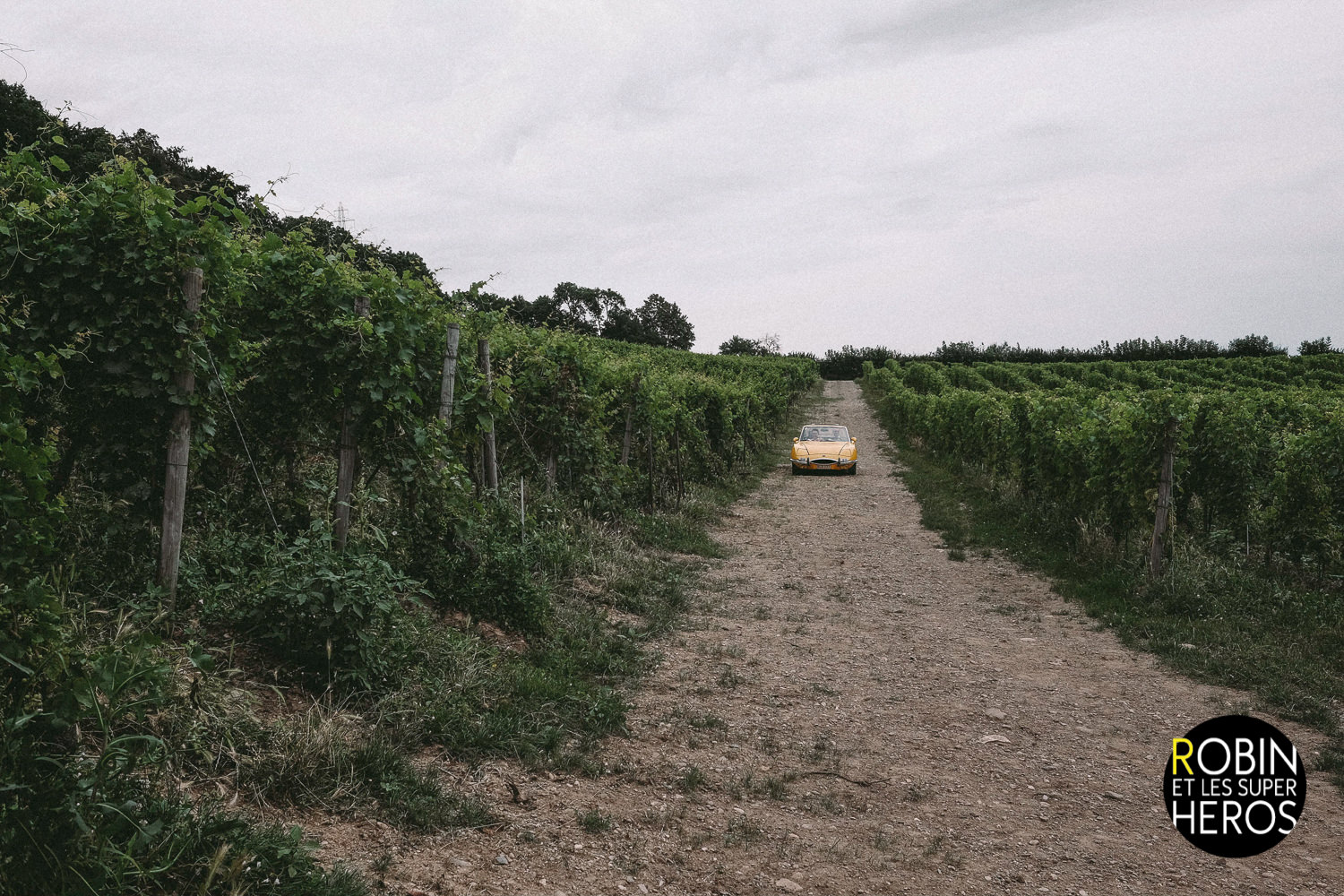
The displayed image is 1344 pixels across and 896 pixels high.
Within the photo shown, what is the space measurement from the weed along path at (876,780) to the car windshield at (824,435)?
43.8ft

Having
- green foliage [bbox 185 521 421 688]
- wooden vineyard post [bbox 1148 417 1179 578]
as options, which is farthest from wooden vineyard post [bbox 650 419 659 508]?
green foliage [bbox 185 521 421 688]

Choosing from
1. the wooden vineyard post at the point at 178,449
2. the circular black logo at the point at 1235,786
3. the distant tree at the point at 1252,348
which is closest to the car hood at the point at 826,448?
the circular black logo at the point at 1235,786

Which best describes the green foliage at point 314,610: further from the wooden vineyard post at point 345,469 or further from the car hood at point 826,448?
the car hood at point 826,448

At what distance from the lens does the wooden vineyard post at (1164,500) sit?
8805mm

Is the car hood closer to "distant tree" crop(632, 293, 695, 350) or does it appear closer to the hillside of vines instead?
the hillside of vines

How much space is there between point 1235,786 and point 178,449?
6.49 metres

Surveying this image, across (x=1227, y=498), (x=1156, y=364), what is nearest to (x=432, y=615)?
(x=1227, y=498)

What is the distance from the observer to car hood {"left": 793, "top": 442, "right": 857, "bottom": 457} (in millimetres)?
20938

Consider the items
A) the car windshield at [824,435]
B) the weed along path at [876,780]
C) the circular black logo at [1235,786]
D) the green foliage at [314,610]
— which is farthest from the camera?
the car windshield at [824,435]

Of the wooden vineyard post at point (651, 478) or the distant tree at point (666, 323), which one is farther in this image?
the distant tree at point (666, 323)

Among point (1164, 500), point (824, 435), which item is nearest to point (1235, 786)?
point (1164, 500)

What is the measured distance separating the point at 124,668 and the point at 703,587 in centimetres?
698

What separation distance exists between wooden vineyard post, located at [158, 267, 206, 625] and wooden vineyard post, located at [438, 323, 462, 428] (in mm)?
2100

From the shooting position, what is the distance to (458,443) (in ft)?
22.3
